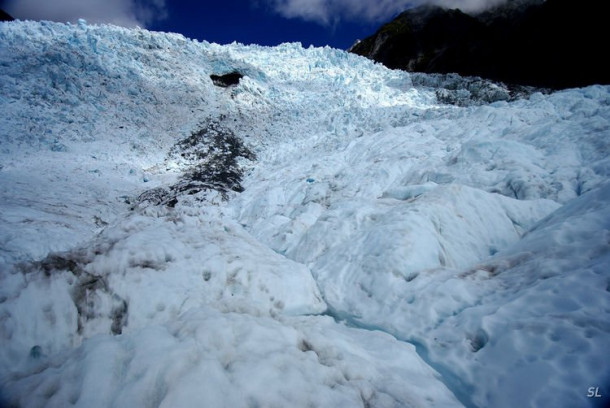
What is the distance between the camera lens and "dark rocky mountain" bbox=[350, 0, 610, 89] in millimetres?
28594

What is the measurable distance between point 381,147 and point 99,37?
19.5 metres

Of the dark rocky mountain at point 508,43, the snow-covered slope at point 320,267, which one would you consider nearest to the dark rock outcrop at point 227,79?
the snow-covered slope at point 320,267

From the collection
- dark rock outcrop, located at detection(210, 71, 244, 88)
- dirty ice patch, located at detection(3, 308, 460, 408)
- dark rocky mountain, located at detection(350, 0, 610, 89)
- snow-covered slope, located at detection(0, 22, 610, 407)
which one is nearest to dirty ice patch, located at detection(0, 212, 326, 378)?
snow-covered slope, located at detection(0, 22, 610, 407)

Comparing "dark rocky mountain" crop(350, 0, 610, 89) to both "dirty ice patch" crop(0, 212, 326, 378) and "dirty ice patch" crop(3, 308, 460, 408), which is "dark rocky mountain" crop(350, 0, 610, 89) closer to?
"dirty ice patch" crop(0, 212, 326, 378)

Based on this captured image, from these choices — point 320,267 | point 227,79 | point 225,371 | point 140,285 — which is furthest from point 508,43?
point 225,371

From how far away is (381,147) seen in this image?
12.3m

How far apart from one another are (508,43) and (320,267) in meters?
44.5

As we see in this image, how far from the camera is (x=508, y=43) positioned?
120 feet

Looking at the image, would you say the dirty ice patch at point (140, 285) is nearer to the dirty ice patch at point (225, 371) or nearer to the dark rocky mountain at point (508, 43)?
the dirty ice patch at point (225, 371)

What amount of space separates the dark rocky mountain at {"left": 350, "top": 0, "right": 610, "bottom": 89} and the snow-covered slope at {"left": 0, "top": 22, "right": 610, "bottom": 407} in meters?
26.0

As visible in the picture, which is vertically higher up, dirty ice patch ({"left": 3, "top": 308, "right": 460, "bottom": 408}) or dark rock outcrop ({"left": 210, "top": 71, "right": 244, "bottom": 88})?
dark rock outcrop ({"left": 210, "top": 71, "right": 244, "bottom": 88})

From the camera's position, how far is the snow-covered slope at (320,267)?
8.87 ft

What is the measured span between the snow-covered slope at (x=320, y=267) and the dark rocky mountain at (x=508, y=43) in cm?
2596

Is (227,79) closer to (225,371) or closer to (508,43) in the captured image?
(225,371)
